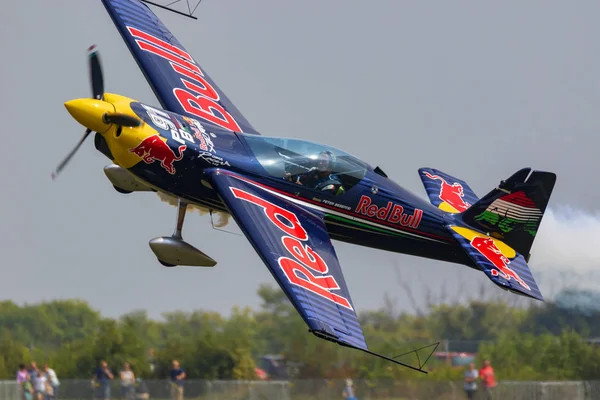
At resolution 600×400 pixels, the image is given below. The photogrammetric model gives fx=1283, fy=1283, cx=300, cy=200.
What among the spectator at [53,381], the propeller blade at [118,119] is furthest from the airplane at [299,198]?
the spectator at [53,381]

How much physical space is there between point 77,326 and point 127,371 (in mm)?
4175

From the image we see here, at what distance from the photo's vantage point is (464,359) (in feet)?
94.7

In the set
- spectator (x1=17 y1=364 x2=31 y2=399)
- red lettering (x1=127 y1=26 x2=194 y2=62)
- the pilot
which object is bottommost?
spectator (x1=17 y1=364 x2=31 y2=399)

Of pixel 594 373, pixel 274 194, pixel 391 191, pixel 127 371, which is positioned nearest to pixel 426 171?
pixel 391 191

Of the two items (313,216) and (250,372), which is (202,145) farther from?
(250,372)

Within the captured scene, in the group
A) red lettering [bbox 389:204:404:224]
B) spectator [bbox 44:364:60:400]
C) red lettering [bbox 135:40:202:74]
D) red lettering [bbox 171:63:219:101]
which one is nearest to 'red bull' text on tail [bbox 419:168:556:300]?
red lettering [bbox 389:204:404:224]

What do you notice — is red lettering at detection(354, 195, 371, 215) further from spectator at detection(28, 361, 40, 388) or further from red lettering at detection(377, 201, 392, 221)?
spectator at detection(28, 361, 40, 388)

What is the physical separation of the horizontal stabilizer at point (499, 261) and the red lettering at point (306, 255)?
3368 millimetres

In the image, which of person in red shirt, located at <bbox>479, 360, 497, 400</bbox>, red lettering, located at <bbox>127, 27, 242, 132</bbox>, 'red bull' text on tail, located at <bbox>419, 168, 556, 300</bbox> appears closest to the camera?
'red bull' text on tail, located at <bbox>419, 168, 556, 300</bbox>

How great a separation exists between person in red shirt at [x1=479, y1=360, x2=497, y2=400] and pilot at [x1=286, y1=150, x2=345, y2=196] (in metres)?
6.78

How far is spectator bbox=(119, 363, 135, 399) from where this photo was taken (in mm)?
28578

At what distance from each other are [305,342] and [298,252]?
292 inches

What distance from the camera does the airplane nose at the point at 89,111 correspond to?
22.0 metres

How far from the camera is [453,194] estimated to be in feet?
85.6
